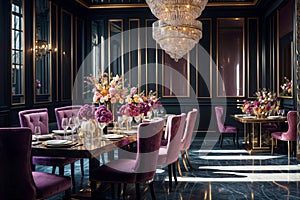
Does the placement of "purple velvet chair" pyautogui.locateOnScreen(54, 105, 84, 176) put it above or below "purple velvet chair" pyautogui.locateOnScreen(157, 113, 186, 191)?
above

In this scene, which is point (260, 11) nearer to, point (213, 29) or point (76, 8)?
point (213, 29)

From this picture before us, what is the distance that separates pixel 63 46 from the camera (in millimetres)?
8133

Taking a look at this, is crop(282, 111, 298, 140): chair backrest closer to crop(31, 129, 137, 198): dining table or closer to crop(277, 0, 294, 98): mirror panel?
crop(277, 0, 294, 98): mirror panel

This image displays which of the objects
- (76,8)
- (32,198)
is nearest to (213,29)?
(76,8)

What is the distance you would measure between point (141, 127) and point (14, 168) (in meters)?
1.07

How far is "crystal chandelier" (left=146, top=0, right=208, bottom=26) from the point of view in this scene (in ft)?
17.6

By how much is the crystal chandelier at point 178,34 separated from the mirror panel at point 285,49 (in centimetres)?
191

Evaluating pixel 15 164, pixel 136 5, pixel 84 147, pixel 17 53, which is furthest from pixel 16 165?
pixel 136 5

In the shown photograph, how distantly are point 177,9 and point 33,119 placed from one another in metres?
2.44

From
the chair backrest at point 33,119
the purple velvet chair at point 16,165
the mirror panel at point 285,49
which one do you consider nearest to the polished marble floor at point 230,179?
the chair backrest at point 33,119

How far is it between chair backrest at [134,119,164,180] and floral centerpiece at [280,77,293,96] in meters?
4.61

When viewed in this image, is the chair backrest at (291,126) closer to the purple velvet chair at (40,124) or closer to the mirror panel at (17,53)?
the purple velvet chair at (40,124)

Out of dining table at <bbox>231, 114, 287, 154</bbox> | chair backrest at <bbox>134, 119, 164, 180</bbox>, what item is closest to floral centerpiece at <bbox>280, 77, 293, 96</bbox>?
dining table at <bbox>231, 114, 287, 154</bbox>

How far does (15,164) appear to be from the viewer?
2.68m
